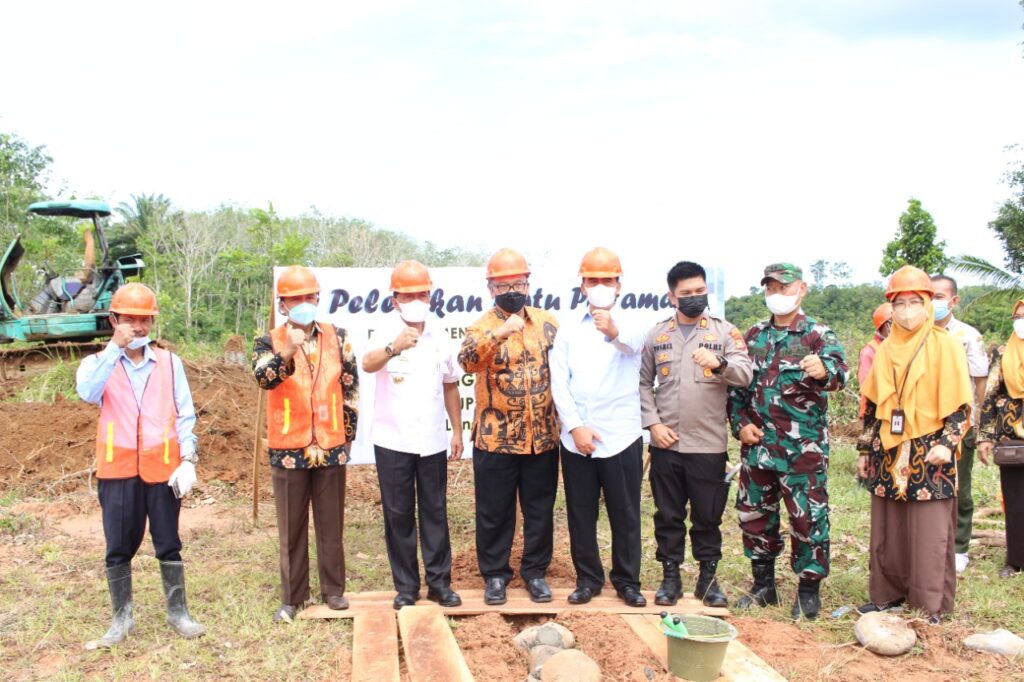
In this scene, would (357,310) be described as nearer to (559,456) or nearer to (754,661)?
(559,456)

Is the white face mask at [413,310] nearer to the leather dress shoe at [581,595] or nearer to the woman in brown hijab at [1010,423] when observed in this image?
the leather dress shoe at [581,595]

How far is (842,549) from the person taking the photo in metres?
6.08

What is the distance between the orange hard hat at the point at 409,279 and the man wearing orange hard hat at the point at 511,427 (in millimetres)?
351

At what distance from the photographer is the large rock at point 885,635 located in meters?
4.02

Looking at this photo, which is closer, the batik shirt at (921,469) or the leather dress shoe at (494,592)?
the batik shirt at (921,469)

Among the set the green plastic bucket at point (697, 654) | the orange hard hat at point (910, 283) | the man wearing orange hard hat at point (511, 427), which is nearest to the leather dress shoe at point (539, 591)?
the man wearing orange hard hat at point (511, 427)

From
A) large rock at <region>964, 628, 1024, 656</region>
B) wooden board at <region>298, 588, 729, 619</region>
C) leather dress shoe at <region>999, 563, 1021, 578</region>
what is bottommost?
leather dress shoe at <region>999, 563, 1021, 578</region>

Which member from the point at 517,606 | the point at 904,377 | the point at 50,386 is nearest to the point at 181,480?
the point at 517,606

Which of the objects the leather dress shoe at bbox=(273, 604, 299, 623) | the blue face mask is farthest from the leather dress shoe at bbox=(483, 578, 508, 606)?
the blue face mask

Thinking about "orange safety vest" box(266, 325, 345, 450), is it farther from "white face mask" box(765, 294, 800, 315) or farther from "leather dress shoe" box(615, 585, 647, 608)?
"white face mask" box(765, 294, 800, 315)

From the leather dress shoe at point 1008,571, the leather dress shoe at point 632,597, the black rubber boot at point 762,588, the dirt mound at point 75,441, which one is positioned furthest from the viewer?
the dirt mound at point 75,441

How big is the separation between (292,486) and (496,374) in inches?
49.5

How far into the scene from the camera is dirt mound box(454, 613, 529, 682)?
12.6 feet

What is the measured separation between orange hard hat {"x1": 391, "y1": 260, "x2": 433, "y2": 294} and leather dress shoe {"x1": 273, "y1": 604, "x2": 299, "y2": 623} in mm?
1822
